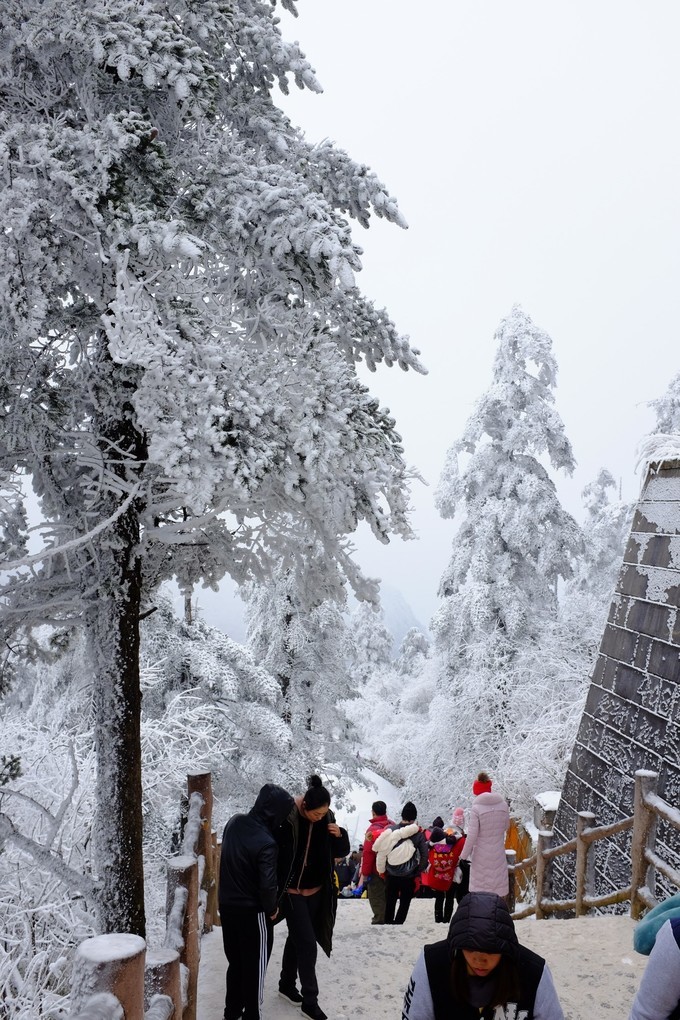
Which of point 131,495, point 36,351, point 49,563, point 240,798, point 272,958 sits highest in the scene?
point 36,351

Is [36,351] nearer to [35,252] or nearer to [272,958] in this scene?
[35,252]

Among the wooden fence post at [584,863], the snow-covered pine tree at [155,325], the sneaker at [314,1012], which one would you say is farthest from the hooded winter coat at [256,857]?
the wooden fence post at [584,863]

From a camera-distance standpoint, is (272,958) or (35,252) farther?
(272,958)

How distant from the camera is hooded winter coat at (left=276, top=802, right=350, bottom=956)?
4.40 meters

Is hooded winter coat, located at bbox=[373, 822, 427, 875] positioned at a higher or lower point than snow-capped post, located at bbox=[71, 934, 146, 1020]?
lower

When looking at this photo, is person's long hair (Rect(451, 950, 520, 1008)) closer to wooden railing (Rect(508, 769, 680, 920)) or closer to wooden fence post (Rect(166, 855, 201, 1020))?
wooden fence post (Rect(166, 855, 201, 1020))

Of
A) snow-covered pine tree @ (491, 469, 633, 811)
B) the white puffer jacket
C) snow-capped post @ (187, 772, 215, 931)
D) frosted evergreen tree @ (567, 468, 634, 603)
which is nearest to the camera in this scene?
snow-capped post @ (187, 772, 215, 931)

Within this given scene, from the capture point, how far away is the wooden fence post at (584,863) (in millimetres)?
6836

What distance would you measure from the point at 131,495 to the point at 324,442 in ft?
4.92

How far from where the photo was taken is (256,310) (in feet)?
20.1

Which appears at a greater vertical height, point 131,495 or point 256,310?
point 256,310

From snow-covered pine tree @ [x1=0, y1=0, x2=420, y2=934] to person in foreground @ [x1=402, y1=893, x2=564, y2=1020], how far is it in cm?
320

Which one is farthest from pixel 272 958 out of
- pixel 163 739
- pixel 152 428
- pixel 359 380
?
pixel 163 739

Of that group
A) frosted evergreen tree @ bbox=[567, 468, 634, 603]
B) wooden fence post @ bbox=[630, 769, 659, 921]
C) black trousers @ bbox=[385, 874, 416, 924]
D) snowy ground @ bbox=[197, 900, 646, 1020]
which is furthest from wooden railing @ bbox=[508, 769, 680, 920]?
frosted evergreen tree @ bbox=[567, 468, 634, 603]
